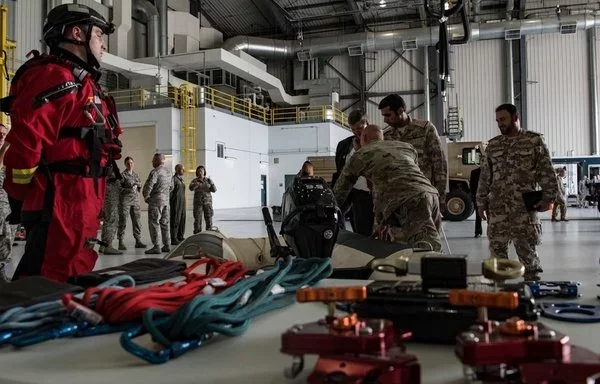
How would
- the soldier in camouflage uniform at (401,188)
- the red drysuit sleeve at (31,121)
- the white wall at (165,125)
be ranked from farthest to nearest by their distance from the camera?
1. the white wall at (165,125)
2. the soldier in camouflage uniform at (401,188)
3. the red drysuit sleeve at (31,121)

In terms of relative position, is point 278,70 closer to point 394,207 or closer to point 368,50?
point 368,50

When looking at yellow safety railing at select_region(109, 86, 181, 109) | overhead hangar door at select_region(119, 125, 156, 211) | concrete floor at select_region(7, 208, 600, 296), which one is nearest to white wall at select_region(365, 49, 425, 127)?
yellow safety railing at select_region(109, 86, 181, 109)

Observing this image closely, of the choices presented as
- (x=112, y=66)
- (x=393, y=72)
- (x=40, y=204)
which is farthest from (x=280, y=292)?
(x=393, y=72)

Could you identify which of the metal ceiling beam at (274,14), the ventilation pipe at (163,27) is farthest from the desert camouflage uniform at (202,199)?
the metal ceiling beam at (274,14)

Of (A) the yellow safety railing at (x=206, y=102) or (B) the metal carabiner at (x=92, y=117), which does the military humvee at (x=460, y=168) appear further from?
(B) the metal carabiner at (x=92, y=117)

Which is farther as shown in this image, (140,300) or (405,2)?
(405,2)

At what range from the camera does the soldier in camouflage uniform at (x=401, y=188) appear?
263 cm

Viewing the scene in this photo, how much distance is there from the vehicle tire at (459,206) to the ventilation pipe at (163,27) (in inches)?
412

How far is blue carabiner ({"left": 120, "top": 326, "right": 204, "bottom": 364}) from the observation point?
2.06 feet

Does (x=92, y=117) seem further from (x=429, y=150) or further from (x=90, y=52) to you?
(x=429, y=150)

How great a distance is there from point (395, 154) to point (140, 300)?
2064 mm

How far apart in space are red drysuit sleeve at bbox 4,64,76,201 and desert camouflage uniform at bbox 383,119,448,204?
7.67 ft

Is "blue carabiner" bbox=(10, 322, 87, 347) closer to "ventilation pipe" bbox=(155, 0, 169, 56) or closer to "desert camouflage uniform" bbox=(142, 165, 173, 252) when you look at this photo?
"desert camouflage uniform" bbox=(142, 165, 173, 252)

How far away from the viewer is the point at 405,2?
56.5 ft
